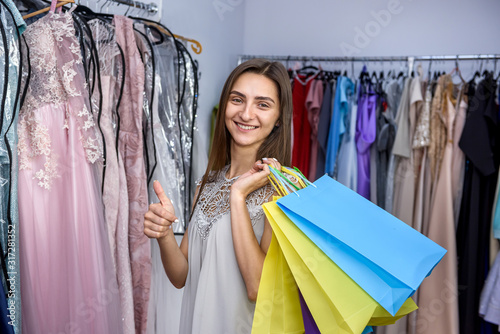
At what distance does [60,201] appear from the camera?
150 centimetres

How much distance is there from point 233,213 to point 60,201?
64cm

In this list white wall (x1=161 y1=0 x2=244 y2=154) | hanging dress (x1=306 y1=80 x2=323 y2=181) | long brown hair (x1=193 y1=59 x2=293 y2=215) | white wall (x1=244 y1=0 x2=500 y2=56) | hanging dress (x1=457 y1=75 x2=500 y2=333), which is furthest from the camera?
white wall (x1=244 y1=0 x2=500 y2=56)

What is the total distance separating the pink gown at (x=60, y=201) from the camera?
142 cm

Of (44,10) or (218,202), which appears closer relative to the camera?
(218,202)

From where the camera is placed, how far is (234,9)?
3.37m

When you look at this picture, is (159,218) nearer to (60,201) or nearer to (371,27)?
(60,201)

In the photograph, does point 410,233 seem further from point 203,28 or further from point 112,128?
point 203,28

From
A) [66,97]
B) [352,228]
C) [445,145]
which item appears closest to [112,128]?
[66,97]

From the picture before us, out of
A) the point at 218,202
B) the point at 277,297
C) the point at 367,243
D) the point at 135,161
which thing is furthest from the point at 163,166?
the point at 367,243

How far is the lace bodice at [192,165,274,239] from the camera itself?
4.23 feet

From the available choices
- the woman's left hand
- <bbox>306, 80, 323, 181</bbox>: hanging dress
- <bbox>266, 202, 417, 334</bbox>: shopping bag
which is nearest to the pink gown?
the woman's left hand

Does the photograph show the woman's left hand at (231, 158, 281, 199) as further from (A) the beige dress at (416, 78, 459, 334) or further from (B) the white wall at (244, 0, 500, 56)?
(B) the white wall at (244, 0, 500, 56)

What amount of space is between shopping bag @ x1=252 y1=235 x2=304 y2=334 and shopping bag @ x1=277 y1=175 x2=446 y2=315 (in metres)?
0.11

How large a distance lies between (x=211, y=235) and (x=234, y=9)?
97.0 inches
